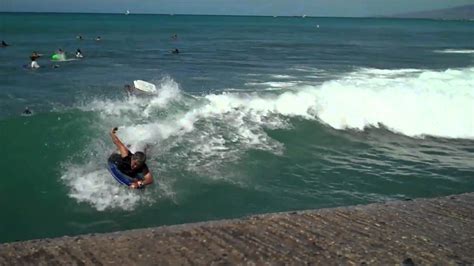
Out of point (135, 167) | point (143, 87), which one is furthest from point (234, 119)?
point (135, 167)

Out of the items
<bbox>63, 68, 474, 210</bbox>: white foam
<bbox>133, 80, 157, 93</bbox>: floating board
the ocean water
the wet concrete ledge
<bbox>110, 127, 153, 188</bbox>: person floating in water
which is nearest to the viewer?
the wet concrete ledge

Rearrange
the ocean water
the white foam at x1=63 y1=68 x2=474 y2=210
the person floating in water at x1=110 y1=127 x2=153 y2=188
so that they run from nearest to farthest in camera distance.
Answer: the ocean water → the person floating in water at x1=110 y1=127 x2=153 y2=188 → the white foam at x1=63 y1=68 x2=474 y2=210

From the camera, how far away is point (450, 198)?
8742mm

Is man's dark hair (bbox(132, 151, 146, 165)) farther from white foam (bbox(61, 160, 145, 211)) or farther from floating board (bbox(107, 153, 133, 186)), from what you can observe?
white foam (bbox(61, 160, 145, 211))

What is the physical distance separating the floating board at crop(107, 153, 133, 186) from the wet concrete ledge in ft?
11.6

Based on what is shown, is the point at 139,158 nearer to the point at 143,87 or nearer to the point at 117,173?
the point at 117,173

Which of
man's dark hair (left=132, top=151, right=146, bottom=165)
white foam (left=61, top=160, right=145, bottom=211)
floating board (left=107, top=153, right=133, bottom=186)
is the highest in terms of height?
man's dark hair (left=132, top=151, right=146, bottom=165)

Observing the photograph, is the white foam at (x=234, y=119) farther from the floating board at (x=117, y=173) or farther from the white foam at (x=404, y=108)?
the floating board at (x=117, y=173)

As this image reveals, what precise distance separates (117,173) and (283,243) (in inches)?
199

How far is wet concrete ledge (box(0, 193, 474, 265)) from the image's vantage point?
622 cm

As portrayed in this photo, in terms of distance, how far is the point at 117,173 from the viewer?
1053 centimetres

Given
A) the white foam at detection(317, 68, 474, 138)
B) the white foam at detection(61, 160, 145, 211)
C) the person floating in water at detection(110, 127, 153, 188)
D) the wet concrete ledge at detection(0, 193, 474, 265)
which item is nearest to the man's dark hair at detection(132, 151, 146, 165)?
the person floating in water at detection(110, 127, 153, 188)

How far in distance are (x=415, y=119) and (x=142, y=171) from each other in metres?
11.8

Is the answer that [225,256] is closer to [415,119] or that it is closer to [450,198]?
[450,198]
